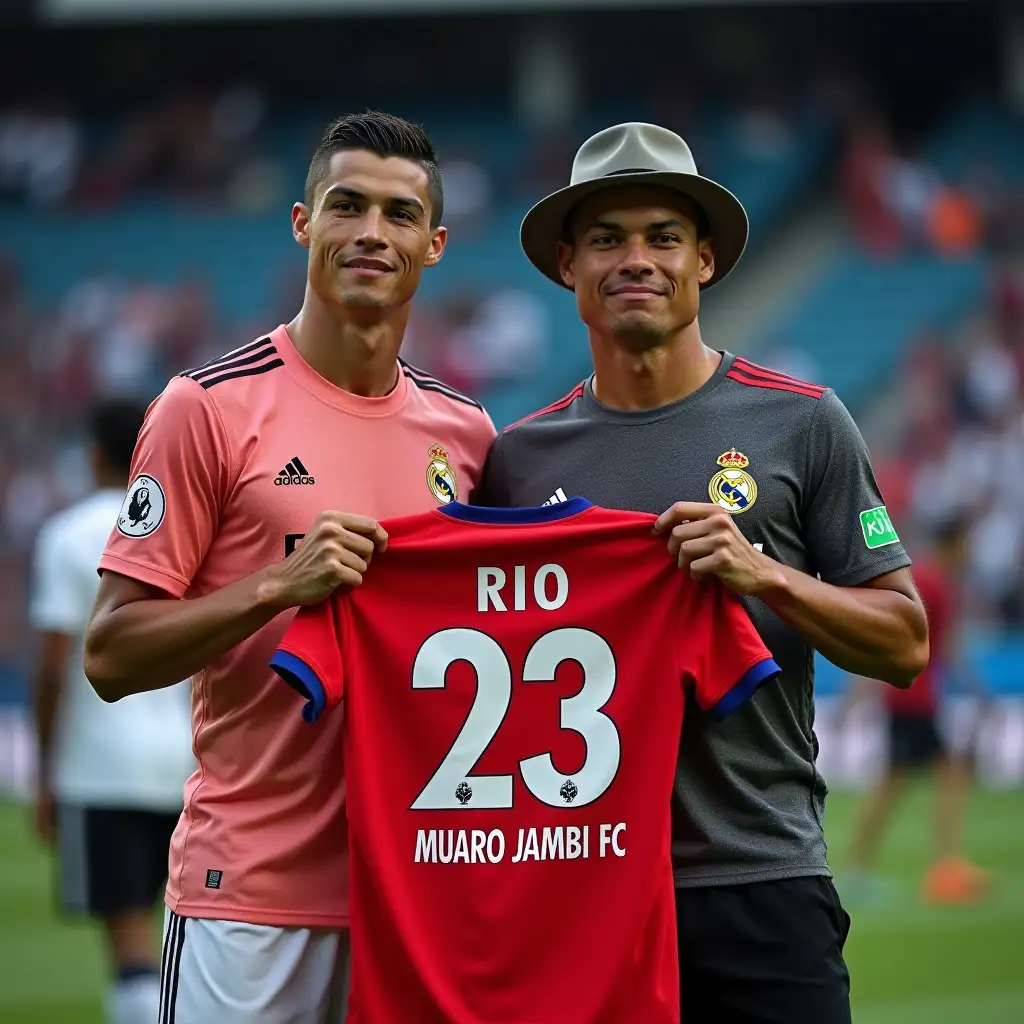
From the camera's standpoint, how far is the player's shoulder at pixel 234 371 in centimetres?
337

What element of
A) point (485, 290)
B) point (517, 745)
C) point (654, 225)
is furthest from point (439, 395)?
point (485, 290)

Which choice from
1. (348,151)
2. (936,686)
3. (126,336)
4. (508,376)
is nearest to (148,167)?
(126,336)

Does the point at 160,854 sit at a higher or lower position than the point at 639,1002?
higher

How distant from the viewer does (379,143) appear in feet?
11.5

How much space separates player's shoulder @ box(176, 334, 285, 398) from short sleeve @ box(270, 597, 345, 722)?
506mm

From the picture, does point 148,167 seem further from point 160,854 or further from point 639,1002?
point 639,1002

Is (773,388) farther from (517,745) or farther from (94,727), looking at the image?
(94,727)

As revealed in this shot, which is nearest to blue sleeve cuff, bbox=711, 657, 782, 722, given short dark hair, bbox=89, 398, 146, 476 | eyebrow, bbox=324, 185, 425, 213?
eyebrow, bbox=324, 185, 425, 213

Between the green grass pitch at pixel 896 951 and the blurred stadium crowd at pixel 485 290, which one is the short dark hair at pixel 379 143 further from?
the blurred stadium crowd at pixel 485 290

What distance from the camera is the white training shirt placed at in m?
5.32

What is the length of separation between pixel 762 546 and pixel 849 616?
10.0 inches

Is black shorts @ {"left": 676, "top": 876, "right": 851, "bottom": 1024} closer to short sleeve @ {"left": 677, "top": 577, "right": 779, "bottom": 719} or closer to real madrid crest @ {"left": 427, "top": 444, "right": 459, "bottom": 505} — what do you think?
short sleeve @ {"left": 677, "top": 577, "right": 779, "bottom": 719}

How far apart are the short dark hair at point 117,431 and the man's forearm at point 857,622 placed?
Answer: 299 cm

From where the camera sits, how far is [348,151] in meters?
3.52
